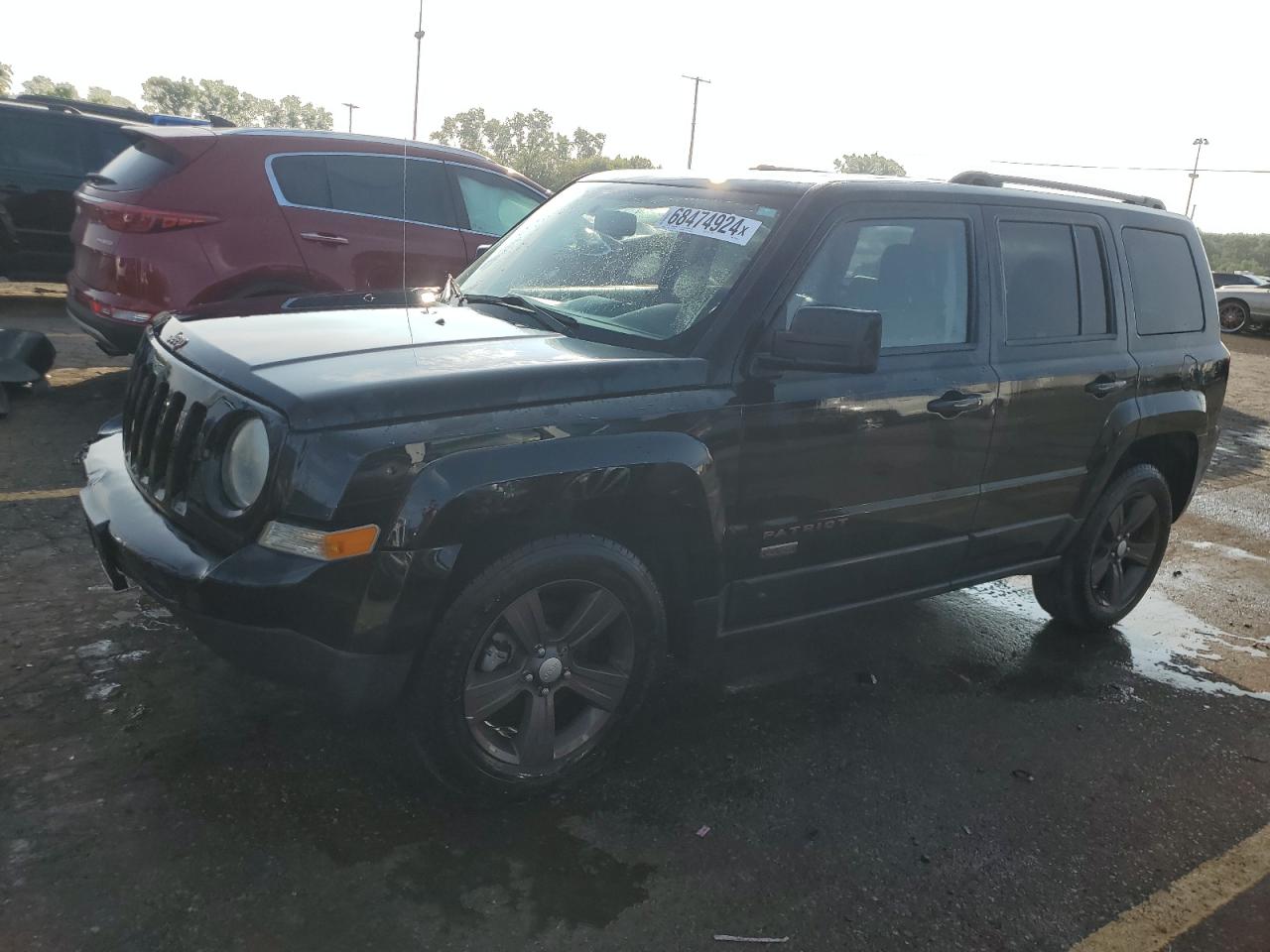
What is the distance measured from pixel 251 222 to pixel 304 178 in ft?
1.69

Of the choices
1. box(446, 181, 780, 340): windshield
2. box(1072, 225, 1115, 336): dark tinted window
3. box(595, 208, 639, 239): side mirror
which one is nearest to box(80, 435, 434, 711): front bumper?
box(446, 181, 780, 340): windshield

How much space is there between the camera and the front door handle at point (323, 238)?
6688 mm

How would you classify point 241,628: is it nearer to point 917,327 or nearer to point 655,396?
point 655,396

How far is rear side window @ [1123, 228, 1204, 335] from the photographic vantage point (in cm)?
473

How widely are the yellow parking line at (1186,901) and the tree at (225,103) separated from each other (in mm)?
137998

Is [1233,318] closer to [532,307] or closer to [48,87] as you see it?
[532,307]

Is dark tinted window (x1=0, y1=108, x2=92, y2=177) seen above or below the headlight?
above

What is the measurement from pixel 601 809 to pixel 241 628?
1.18 meters

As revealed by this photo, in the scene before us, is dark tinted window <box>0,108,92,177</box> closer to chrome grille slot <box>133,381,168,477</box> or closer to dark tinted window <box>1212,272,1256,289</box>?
chrome grille slot <box>133,381,168,477</box>

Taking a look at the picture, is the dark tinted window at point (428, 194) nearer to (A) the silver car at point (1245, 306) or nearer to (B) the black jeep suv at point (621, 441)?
(B) the black jeep suv at point (621, 441)

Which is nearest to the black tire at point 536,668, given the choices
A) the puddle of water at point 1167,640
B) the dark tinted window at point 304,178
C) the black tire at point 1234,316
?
the puddle of water at point 1167,640

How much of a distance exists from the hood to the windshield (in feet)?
0.84

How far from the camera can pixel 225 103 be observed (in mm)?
142500

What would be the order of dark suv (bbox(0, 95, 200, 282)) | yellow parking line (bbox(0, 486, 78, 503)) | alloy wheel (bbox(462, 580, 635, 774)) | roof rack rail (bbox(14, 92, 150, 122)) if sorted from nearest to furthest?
alloy wheel (bbox(462, 580, 635, 774)) → yellow parking line (bbox(0, 486, 78, 503)) → dark suv (bbox(0, 95, 200, 282)) → roof rack rail (bbox(14, 92, 150, 122))
